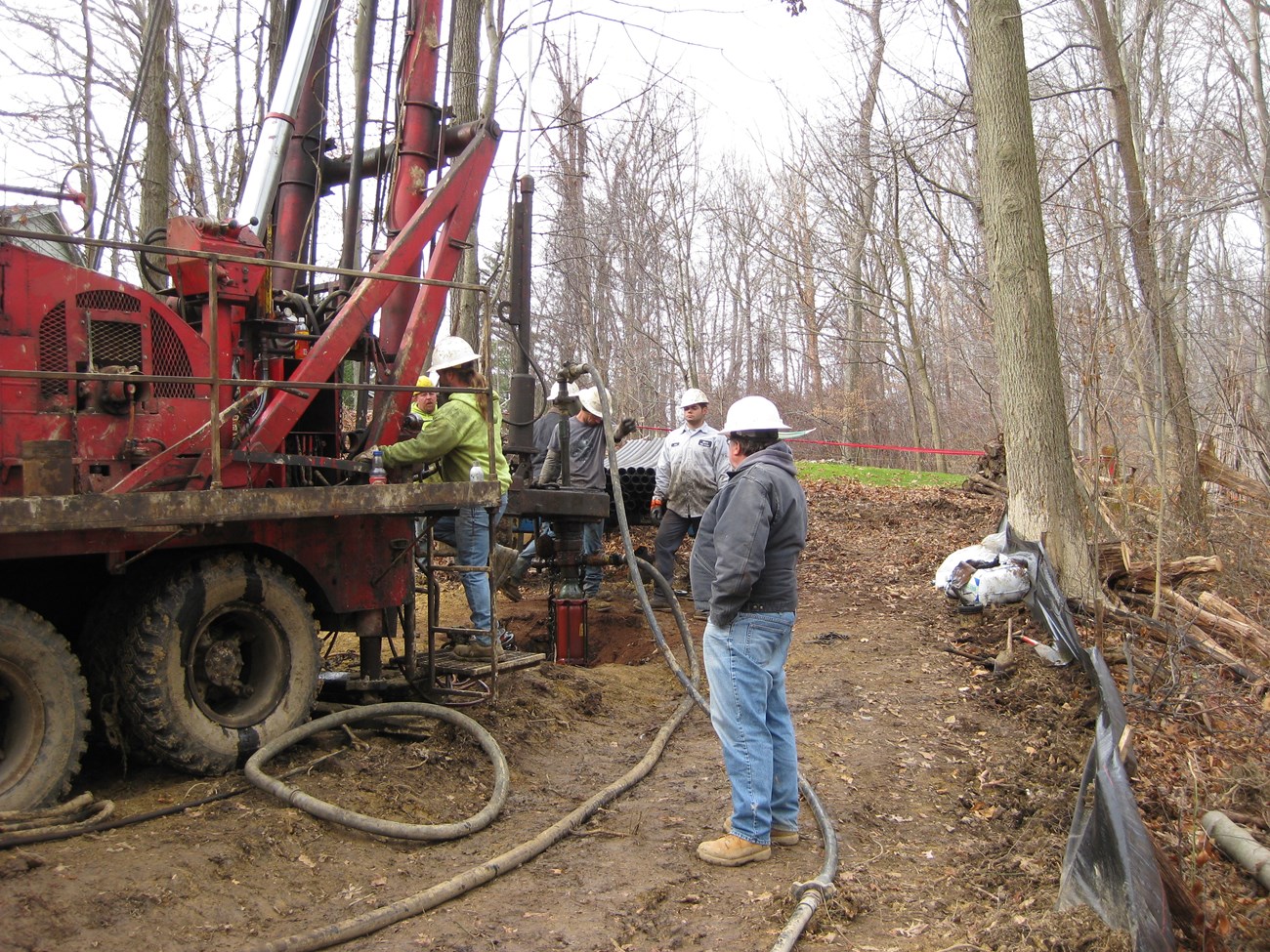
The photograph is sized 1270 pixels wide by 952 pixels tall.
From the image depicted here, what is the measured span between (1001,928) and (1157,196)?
1803cm

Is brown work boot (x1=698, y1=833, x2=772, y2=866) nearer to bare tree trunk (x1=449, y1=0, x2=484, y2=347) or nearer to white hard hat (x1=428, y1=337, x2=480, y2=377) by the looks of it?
white hard hat (x1=428, y1=337, x2=480, y2=377)

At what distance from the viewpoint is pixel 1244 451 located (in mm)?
9758

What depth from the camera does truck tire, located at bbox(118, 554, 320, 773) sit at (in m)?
5.45

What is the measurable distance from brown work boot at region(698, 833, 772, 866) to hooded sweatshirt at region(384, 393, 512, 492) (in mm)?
2824

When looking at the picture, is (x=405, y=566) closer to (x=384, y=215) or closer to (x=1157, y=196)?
(x=384, y=215)

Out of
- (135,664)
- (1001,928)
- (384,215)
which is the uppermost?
(384,215)

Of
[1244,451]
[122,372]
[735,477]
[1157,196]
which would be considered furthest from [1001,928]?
[1157,196]

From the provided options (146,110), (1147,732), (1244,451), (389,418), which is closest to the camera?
(1147,732)

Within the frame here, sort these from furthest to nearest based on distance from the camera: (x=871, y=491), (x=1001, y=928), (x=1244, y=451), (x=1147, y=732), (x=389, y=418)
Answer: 1. (x=871, y=491)
2. (x=1244, y=451)
3. (x=389, y=418)
4. (x=1147, y=732)
5. (x=1001, y=928)

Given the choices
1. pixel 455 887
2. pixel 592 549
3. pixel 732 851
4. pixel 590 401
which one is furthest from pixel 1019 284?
pixel 455 887

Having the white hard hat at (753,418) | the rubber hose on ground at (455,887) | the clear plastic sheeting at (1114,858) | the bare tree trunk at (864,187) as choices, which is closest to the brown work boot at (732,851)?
the rubber hose on ground at (455,887)

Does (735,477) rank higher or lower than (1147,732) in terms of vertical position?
higher

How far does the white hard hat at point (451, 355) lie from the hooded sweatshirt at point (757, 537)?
278 centimetres

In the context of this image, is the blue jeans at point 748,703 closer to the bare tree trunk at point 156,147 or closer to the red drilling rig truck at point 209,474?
the red drilling rig truck at point 209,474
